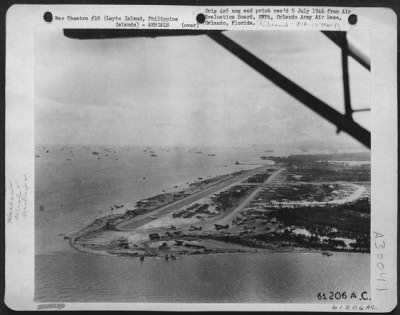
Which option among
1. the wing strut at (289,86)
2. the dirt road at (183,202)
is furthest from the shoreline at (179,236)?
the wing strut at (289,86)

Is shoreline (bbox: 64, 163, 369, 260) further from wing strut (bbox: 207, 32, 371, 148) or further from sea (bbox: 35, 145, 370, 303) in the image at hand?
wing strut (bbox: 207, 32, 371, 148)

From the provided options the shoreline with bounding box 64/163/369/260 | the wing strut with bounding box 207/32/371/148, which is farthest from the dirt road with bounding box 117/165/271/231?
the wing strut with bounding box 207/32/371/148

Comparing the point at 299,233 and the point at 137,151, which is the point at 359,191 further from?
the point at 137,151

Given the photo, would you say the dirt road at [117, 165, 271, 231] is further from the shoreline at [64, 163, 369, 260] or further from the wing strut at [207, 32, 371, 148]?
the wing strut at [207, 32, 371, 148]

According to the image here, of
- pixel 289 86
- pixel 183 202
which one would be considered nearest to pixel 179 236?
pixel 183 202

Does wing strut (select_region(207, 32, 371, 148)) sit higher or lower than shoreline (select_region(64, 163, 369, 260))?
higher

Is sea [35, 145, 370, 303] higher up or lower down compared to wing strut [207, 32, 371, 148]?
lower down

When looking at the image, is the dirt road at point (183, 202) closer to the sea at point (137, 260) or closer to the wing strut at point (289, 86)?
the sea at point (137, 260)
